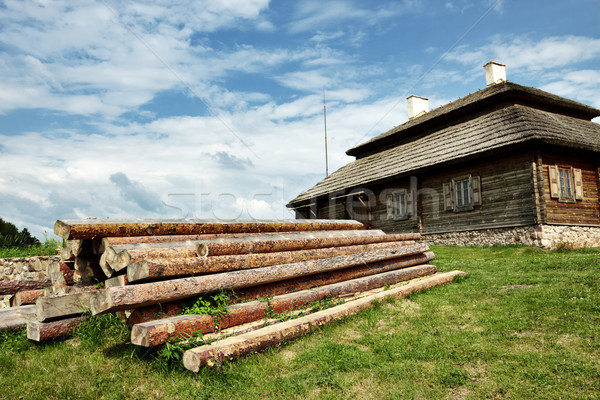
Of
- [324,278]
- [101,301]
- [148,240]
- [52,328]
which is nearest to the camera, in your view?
[101,301]

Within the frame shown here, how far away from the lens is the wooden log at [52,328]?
5.52 metres

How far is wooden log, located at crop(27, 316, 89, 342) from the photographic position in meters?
5.52

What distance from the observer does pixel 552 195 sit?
49.4ft

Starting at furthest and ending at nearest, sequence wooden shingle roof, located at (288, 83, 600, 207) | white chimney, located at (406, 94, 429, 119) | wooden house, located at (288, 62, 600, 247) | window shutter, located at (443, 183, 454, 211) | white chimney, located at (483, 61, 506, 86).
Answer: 1. white chimney, located at (406, 94, 429, 119)
2. white chimney, located at (483, 61, 506, 86)
3. window shutter, located at (443, 183, 454, 211)
4. wooden shingle roof, located at (288, 83, 600, 207)
5. wooden house, located at (288, 62, 600, 247)

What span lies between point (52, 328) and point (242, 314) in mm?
2692

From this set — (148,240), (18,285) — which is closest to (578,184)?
(148,240)

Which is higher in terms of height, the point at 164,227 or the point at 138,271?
the point at 164,227

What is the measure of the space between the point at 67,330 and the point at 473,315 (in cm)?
558

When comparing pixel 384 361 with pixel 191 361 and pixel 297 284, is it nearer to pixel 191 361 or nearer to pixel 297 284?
pixel 191 361

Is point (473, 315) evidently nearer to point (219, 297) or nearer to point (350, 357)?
point (350, 357)

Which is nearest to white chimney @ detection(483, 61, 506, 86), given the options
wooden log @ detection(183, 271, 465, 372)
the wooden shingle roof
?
the wooden shingle roof

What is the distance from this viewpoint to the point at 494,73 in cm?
2073

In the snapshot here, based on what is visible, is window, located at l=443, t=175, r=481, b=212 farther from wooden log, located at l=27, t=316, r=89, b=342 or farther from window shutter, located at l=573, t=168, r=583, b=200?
wooden log, located at l=27, t=316, r=89, b=342

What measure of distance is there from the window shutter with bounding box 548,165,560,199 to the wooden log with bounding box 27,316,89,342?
1543 centimetres
